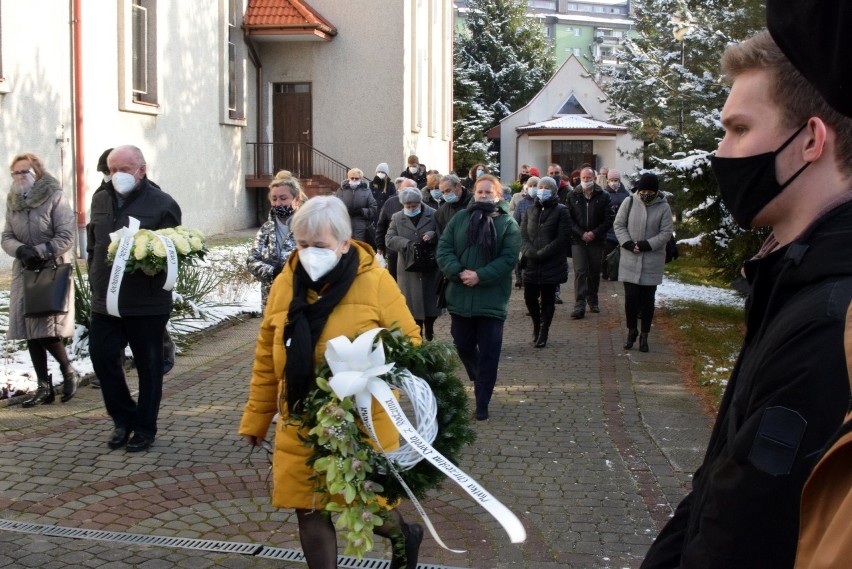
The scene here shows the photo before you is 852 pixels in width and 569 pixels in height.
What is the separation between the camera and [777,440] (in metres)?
1.70

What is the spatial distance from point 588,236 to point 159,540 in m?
9.59

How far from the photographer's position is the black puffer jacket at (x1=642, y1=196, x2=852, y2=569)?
1674mm

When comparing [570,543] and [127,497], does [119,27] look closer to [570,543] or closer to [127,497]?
[127,497]

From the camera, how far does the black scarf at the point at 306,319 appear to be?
4.02m

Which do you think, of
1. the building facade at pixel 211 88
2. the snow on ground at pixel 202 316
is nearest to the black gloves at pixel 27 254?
the snow on ground at pixel 202 316

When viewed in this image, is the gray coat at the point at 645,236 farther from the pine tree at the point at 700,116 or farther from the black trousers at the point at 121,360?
the black trousers at the point at 121,360

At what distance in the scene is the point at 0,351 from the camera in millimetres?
9242

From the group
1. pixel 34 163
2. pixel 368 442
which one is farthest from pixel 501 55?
pixel 368 442

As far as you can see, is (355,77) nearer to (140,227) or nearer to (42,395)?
(42,395)

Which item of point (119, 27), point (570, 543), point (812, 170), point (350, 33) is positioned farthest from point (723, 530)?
point (350, 33)

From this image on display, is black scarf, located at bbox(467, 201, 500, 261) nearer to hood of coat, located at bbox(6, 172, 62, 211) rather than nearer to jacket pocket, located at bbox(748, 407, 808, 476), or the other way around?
hood of coat, located at bbox(6, 172, 62, 211)

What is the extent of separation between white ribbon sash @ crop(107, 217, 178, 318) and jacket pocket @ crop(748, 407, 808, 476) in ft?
17.9

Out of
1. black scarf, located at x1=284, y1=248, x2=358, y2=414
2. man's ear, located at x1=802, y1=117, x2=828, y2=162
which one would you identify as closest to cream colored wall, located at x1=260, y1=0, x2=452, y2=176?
black scarf, located at x1=284, y1=248, x2=358, y2=414

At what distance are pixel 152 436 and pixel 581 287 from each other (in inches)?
321
